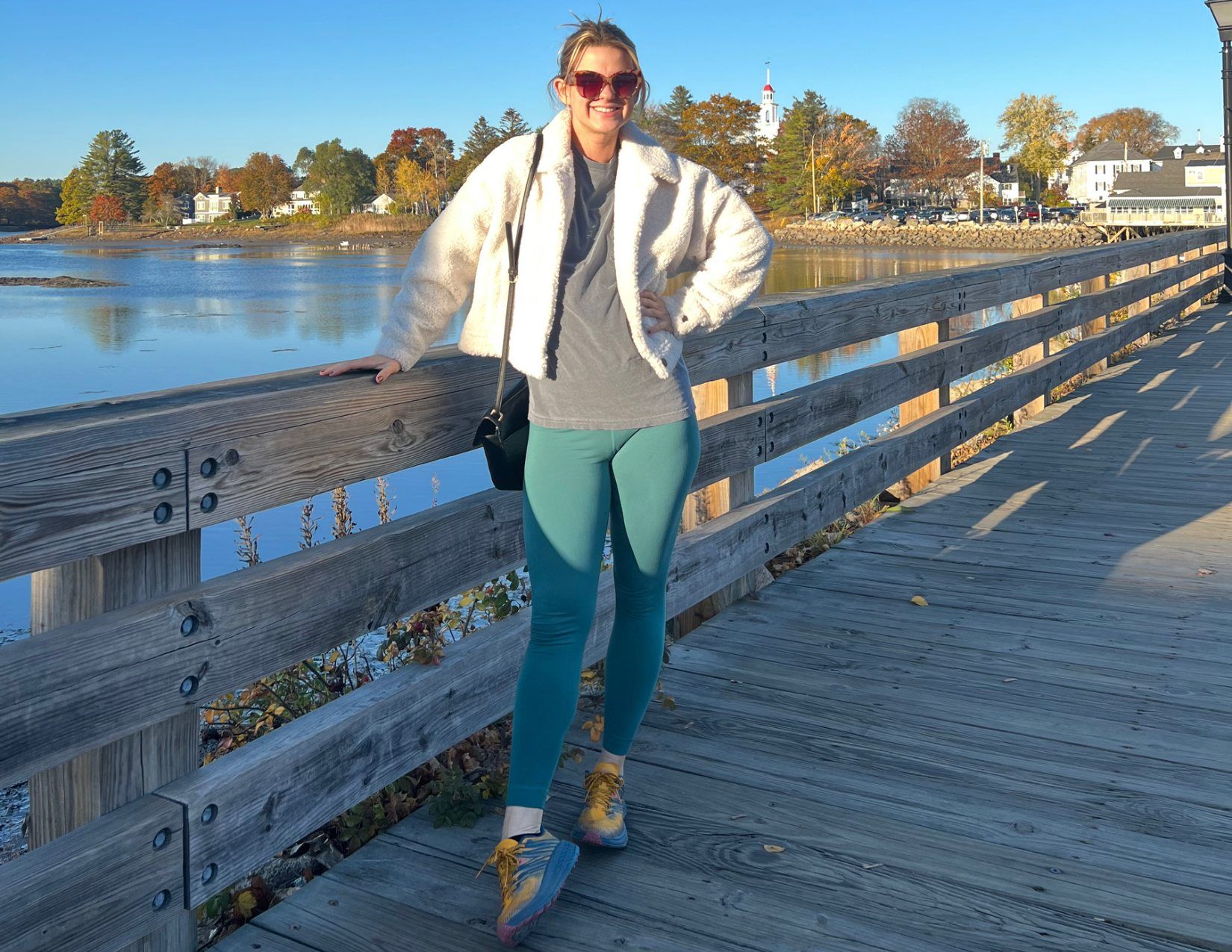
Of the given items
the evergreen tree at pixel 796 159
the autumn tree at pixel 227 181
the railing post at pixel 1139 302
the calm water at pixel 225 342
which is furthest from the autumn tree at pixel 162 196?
the railing post at pixel 1139 302

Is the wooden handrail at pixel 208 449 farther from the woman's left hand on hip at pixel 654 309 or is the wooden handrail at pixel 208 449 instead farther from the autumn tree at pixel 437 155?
the autumn tree at pixel 437 155

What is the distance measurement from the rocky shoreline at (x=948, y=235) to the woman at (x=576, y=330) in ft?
271

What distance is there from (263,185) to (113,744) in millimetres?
153225

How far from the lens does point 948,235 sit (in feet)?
311

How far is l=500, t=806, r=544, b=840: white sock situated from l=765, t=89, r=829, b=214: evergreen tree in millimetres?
110404

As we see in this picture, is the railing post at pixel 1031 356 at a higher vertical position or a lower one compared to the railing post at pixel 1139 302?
lower

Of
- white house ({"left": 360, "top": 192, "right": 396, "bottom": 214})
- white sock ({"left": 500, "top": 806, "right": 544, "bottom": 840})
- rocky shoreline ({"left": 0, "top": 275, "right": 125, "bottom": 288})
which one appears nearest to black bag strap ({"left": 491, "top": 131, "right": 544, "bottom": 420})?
white sock ({"left": 500, "top": 806, "right": 544, "bottom": 840})

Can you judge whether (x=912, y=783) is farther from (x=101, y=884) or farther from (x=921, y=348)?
(x=921, y=348)

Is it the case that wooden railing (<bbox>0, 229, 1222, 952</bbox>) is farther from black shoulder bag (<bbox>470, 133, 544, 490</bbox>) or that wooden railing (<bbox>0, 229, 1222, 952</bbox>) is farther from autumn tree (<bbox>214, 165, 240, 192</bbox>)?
autumn tree (<bbox>214, 165, 240, 192</bbox>)

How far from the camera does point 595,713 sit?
143 inches

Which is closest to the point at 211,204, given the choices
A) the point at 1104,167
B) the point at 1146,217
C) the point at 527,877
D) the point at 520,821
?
the point at 1104,167

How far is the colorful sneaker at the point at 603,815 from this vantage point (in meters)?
2.79

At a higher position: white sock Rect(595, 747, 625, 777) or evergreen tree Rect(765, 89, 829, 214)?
evergreen tree Rect(765, 89, 829, 214)

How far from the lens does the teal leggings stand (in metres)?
2.57
